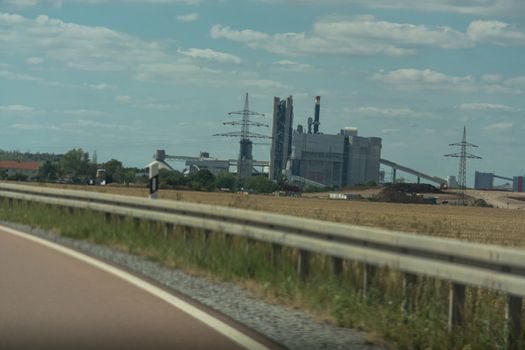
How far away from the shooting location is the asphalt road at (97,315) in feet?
26.3

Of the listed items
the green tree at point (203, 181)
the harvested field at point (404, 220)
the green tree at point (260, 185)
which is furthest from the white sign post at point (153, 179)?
the green tree at point (260, 185)

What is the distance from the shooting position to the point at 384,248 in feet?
31.9

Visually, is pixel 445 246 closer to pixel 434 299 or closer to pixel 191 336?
pixel 434 299

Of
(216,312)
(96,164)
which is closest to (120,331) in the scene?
(216,312)

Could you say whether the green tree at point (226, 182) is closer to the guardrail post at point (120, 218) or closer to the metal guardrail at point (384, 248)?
the guardrail post at point (120, 218)

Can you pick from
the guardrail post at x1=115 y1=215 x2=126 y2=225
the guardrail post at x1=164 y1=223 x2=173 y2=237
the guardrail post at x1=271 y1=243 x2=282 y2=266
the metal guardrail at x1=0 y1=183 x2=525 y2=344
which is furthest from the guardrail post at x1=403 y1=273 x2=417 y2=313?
the guardrail post at x1=115 y1=215 x2=126 y2=225

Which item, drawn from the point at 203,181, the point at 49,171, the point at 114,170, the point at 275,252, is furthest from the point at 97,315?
the point at 114,170

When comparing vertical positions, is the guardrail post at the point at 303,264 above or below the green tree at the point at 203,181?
below

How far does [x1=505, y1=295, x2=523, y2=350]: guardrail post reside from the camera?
765 cm

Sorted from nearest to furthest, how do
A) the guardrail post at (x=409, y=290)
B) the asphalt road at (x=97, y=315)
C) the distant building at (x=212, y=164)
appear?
1. the asphalt road at (x=97, y=315)
2. the guardrail post at (x=409, y=290)
3. the distant building at (x=212, y=164)

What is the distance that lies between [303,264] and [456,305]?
342 cm

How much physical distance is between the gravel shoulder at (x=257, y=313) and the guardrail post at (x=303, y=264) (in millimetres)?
762

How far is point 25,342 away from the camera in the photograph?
7.84 m

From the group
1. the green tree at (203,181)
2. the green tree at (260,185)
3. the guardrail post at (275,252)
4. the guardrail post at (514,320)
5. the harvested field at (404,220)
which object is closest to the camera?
the guardrail post at (514,320)
